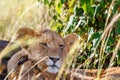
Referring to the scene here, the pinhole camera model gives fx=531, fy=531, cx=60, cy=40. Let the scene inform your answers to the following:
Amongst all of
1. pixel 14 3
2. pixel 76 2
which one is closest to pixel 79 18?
pixel 76 2

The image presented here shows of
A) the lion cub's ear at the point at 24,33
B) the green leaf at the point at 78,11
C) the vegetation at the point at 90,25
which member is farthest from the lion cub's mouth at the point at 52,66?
the green leaf at the point at 78,11

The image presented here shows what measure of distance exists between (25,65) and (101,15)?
1.36 m

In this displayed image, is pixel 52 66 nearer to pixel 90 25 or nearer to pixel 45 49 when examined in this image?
pixel 45 49

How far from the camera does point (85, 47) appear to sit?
5332 mm

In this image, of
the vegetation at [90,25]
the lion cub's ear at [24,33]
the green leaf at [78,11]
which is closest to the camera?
the lion cub's ear at [24,33]

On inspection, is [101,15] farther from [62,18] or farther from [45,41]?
[45,41]

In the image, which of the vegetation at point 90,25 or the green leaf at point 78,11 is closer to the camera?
the vegetation at point 90,25

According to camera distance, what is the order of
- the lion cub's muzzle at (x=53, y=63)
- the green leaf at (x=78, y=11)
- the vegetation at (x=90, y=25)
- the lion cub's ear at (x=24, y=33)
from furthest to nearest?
the green leaf at (x=78, y=11) → the vegetation at (x=90, y=25) → the lion cub's ear at (x=24, y=33) → the lion cub's muzzle at (x=53, y=63)

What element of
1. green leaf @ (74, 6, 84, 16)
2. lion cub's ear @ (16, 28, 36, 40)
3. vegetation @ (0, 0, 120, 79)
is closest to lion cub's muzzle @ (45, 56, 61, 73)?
lion cub's ear @ (16, 28, 36, 40)

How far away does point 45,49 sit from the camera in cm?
398

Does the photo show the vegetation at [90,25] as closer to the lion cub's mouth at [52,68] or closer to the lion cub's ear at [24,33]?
the lion cub's ear at [24,33]

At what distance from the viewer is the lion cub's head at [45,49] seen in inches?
154

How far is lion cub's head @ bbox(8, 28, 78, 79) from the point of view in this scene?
3918 millimetres

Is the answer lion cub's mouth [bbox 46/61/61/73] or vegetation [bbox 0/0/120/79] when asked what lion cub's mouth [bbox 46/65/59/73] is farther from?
vegetation [bbox 0/0/120/79]
